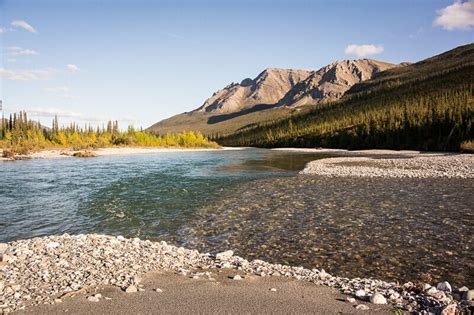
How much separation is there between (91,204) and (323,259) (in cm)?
1753

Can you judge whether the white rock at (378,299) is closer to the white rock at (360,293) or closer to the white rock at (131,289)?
the white rock at (360,293)

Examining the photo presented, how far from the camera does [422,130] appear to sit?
338 ft

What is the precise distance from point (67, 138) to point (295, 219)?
137 m

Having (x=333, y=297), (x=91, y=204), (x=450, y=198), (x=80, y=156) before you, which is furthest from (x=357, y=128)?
(x=333, y=297)

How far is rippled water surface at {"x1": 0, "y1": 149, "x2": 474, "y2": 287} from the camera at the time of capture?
1213cm

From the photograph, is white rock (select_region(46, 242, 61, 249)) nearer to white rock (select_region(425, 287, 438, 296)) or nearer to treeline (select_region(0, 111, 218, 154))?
white rock (select_region(425, 287, 438, 296))

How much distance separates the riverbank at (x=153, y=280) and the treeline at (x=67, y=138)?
89.5m

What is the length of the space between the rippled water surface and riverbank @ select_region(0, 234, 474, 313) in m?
2.10

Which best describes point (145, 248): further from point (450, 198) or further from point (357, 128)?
point (357, 128)

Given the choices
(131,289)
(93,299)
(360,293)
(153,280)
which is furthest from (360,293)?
(93,299)

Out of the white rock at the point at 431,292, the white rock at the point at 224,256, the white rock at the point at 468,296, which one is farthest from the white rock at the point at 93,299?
the white rock at the point at 468,296

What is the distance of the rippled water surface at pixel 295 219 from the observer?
12133mm

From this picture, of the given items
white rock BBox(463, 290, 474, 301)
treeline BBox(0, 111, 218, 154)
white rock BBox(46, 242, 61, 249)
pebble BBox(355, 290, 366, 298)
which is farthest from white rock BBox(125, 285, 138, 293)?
treeline BBox(0, 111, 218, 154)

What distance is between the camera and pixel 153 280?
911cm
